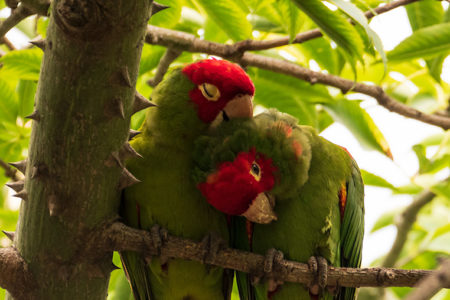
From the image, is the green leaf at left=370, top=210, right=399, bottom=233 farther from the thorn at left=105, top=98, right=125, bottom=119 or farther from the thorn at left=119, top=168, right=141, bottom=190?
the thorn at left=105, top=98, right=125, bottom=119

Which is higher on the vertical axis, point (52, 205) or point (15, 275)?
point (52, 205)

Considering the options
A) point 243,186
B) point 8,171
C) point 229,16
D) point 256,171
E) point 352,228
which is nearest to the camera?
point 243,186

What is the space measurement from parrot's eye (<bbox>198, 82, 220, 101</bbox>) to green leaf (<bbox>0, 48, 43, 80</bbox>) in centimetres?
74

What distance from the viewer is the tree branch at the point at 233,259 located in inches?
64.7

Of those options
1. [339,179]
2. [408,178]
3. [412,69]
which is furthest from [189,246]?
[412,69]

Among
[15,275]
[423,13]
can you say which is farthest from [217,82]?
[423,13]

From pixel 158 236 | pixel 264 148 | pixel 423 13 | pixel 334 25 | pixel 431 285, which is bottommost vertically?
pixel 158 236

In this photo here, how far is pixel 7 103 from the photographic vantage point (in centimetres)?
243

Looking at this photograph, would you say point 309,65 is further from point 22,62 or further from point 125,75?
point 125,75

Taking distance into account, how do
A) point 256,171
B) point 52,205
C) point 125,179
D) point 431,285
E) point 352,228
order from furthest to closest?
point 352,228 < point 256,171 < point 125,179 < point 52,205 < point 431,285

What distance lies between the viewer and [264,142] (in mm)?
1950

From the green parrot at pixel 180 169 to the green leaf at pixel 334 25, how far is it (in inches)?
14.8

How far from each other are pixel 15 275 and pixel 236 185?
767mm

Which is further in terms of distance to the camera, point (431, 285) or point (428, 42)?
point (428, 42)
